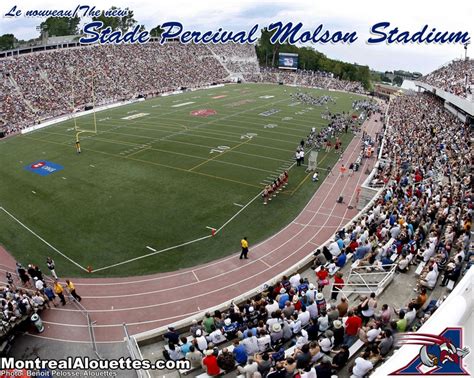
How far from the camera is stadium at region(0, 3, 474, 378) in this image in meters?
9.82

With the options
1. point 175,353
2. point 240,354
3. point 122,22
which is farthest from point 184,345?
point 122,22

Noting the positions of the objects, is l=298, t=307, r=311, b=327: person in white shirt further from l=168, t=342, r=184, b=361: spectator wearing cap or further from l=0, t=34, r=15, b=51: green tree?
l=0, t=34, r=15, b=51: green tree

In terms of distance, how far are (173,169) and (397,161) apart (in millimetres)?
17304

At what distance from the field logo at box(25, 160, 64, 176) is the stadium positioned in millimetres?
242

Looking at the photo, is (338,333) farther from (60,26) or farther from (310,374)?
(60,26)

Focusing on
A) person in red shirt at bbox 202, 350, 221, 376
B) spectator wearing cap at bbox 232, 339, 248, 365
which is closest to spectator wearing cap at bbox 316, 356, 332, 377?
spectator wearing cap at bbox 232, 339, 248, 365

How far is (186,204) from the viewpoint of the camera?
23828 mm

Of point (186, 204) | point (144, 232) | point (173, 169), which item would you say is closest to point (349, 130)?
point (173, 169)

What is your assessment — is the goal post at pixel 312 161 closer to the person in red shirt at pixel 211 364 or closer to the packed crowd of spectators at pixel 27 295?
the packed crowd of spectators at pixel 27 295

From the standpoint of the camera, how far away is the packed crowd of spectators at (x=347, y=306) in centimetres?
907

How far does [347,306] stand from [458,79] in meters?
44.6

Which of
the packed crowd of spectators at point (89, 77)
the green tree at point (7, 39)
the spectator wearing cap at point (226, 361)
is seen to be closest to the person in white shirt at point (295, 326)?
the spectator wearing cap at point (226, 361)

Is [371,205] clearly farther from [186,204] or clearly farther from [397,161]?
[186,204]

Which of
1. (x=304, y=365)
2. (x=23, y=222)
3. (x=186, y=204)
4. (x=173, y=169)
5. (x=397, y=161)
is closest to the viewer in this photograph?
(x=304, y=365)
